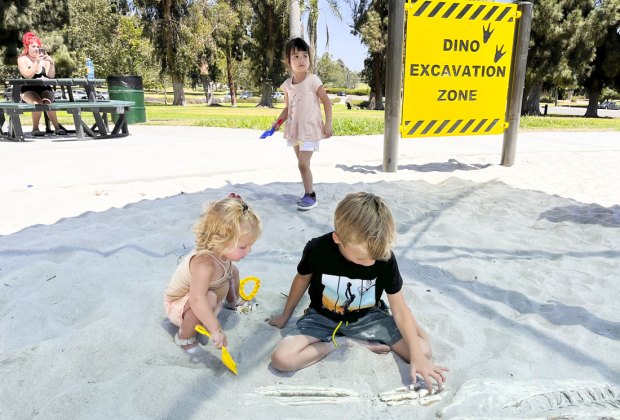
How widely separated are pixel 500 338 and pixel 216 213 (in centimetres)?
155

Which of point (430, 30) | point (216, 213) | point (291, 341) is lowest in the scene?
point (291, 341)

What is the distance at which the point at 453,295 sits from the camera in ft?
9.27

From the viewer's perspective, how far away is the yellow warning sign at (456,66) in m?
6.20

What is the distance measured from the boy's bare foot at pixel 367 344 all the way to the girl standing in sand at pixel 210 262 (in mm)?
566

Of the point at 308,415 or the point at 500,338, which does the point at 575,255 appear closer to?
the point at 500,338

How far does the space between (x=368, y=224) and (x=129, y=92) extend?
1333 cm

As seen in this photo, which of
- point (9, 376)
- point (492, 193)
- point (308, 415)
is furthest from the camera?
point (492, 193)

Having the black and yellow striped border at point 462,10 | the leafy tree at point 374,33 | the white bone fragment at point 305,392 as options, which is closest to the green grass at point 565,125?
the black and yellow striped border at point 462,10

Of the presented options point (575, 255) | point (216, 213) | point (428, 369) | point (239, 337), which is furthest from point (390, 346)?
point (575, 255)

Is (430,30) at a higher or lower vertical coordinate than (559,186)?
higher

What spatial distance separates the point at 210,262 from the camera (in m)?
2.15

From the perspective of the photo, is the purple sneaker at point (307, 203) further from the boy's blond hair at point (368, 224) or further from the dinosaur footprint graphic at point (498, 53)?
the dinosaur footprint graphic at point (498, 53)

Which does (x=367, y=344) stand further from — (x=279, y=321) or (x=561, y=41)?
(x=561, y=41)

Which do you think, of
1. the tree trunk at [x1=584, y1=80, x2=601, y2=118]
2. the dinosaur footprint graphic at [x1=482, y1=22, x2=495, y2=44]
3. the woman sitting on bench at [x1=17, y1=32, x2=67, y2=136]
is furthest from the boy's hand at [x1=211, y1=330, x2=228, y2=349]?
the tree trunk at [x1=584, y1=80, x2=601, y2=118]
